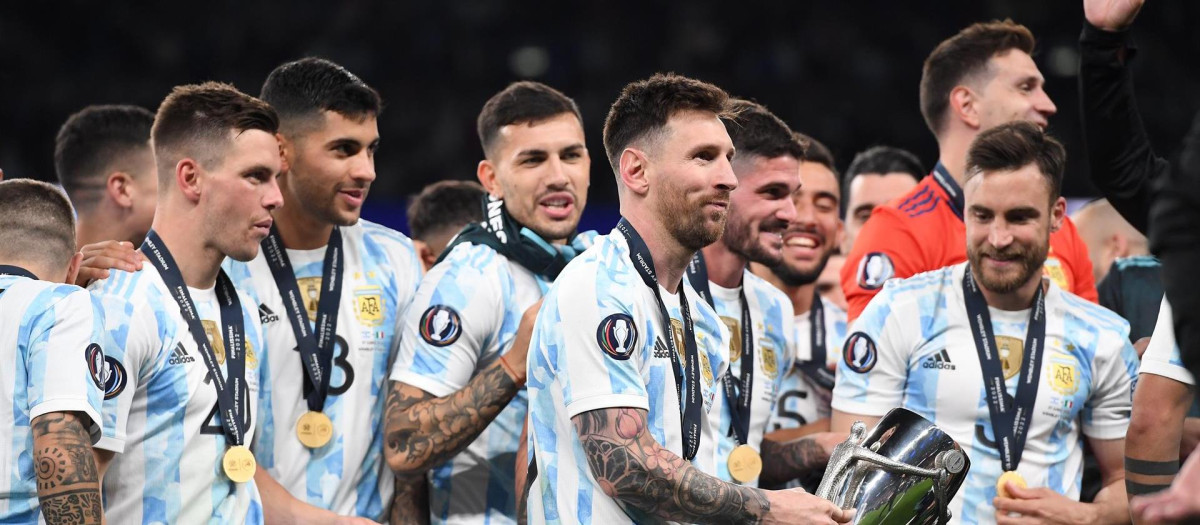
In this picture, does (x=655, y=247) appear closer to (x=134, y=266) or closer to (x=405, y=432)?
(x=405, y=432)

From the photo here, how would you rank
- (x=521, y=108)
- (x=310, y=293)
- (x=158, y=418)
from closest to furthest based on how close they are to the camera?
(x=158, y=418)
(x=310, y=293)
(x=521, y=108)

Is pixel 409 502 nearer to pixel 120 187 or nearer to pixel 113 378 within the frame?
pixel 113 378

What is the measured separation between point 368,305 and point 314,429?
435mm

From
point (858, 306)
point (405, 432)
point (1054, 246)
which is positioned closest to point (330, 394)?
point (405, 432)

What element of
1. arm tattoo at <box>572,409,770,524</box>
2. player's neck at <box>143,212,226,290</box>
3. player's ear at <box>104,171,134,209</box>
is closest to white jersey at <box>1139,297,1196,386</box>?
arm tattoo at <box>572,409,770,524</box>

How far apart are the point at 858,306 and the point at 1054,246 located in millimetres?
779

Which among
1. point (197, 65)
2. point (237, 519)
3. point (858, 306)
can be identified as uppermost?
point (197, 65)

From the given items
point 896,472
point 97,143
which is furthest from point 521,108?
point 896,472

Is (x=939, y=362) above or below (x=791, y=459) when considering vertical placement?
above

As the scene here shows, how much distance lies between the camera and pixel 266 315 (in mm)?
3900

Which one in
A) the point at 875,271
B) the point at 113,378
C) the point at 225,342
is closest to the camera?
the point at 113,378

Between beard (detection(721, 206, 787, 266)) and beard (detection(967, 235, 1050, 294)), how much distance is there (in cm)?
63

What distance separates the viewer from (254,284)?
3941 mm

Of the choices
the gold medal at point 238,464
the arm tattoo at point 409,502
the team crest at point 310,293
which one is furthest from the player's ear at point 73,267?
the arm tattoo at point 409,502
